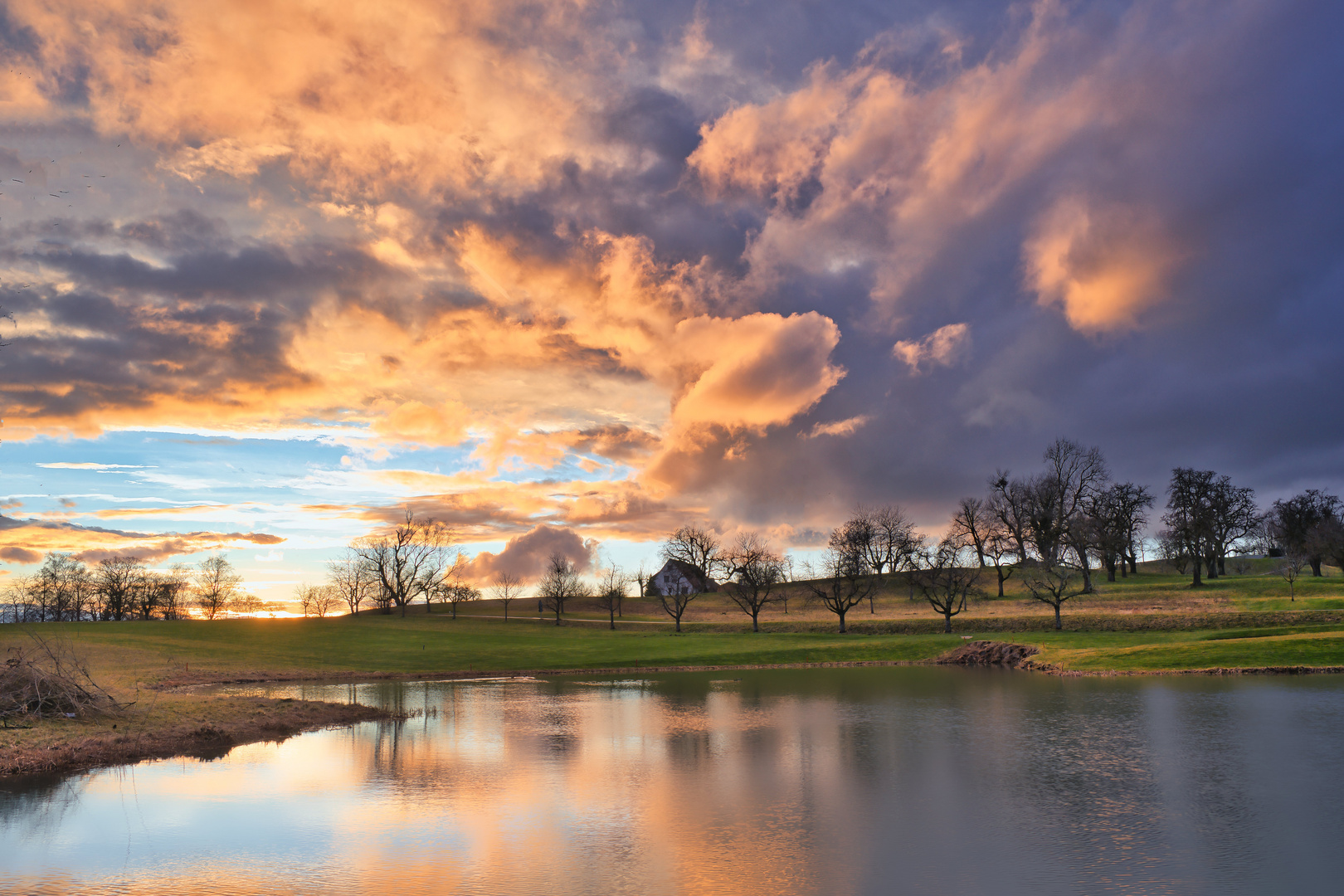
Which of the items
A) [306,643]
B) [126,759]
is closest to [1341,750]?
[126,759]

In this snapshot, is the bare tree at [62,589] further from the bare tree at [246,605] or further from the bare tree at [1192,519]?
the bare tree at [1192,519]

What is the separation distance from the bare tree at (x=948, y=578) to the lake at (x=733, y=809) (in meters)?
44.9

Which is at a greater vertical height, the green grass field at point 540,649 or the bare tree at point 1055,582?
the bare tree at point 1055,582

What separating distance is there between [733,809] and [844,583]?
292ft

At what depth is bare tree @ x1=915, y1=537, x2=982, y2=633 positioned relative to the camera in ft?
249

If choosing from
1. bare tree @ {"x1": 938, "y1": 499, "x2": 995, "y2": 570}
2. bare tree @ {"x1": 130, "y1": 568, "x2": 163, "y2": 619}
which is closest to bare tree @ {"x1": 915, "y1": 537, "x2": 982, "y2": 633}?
bare tree @ {"x1": 938, "y1": 499, "x2": 995, "y2": 570}

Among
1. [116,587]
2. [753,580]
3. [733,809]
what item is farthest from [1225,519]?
[116,587]

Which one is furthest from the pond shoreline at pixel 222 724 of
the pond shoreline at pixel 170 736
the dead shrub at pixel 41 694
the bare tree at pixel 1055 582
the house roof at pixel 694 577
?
the house roof at pixel 694 577

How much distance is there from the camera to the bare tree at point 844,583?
85000 mm

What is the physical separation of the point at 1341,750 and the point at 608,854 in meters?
20.9

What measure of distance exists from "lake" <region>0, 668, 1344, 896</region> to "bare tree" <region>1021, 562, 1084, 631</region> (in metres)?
38.2

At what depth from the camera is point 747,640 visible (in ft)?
244

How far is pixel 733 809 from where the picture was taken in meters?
16.7

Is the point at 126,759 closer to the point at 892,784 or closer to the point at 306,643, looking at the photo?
the point at 892,784
